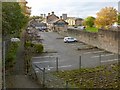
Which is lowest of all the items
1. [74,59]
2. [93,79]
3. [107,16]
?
[93,79]

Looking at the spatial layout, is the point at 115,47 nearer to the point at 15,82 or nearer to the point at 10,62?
the point at 10,62

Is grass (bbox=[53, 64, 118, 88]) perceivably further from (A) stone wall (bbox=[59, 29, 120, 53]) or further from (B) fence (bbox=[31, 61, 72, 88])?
(A) stone wall (bbox=[59, 29, 120, 53])

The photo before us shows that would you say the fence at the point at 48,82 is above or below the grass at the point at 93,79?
above

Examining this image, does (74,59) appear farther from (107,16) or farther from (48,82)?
(107,16)

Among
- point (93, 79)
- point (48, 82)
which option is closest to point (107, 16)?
point (93, 79)

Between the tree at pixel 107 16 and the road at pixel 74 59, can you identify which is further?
the tree at pixel 107 16

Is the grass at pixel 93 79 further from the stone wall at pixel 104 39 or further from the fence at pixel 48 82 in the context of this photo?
the stone wall at pixel 104 39

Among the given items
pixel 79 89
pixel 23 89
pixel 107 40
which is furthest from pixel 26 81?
pixel 107 40

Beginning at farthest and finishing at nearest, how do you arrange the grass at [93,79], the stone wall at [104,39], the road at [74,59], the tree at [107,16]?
the tree at [107,16]
the stone wall at [104,39]
the road at [74,59]
the grass at [93,79]

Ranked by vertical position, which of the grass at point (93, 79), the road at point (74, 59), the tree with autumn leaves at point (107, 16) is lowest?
the grass at point (93, 79)

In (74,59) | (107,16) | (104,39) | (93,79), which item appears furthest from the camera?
(107,16)

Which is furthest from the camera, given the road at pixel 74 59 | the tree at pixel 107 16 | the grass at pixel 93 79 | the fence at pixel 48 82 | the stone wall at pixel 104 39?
the tree at pixel 107 16

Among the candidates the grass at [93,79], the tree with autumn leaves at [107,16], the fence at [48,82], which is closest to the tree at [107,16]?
the tree with autumn leaves at [107,16]

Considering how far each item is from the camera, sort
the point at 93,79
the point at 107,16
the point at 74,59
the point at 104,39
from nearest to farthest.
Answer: the point at 93,79
the point at 74,59
the point at 104,39
the point at 107,16
